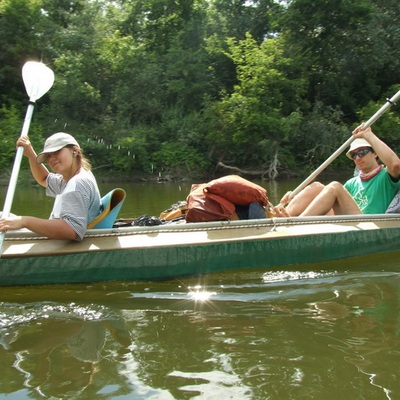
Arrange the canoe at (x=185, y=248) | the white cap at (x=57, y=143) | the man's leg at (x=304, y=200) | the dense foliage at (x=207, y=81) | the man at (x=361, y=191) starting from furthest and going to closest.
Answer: the dense foliage at (x=207, y=81) → the man's leg at (x=304, y=200) → the man at (x=361, y=191) → the canoe at (x=185, y=248) → the white cap at (x=57, y=143)

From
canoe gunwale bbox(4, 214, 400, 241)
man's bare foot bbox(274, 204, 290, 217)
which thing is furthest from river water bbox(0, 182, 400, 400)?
man's bare foot bbox(274, 204, 290, 217)

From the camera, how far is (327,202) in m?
4.34

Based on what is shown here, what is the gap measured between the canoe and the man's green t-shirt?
0.25 meters

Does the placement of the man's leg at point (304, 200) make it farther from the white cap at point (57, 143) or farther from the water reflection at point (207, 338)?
the white cap at point (57, 143)

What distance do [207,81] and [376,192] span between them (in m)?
15.4

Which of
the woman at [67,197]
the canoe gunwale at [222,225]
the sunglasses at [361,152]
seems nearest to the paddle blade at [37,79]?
the woman at [67,197]

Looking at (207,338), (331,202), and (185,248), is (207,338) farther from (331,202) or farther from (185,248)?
(331,202)

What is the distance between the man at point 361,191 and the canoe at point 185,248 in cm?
19

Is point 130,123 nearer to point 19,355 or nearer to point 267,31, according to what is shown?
point 267,31

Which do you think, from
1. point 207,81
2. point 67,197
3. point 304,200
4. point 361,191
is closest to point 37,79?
point 67,197

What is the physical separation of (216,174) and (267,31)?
23.9 feet

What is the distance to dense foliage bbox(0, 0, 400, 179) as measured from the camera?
55.2 feet

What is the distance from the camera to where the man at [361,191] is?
169 inches

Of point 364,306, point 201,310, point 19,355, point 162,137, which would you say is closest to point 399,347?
point 364,306
